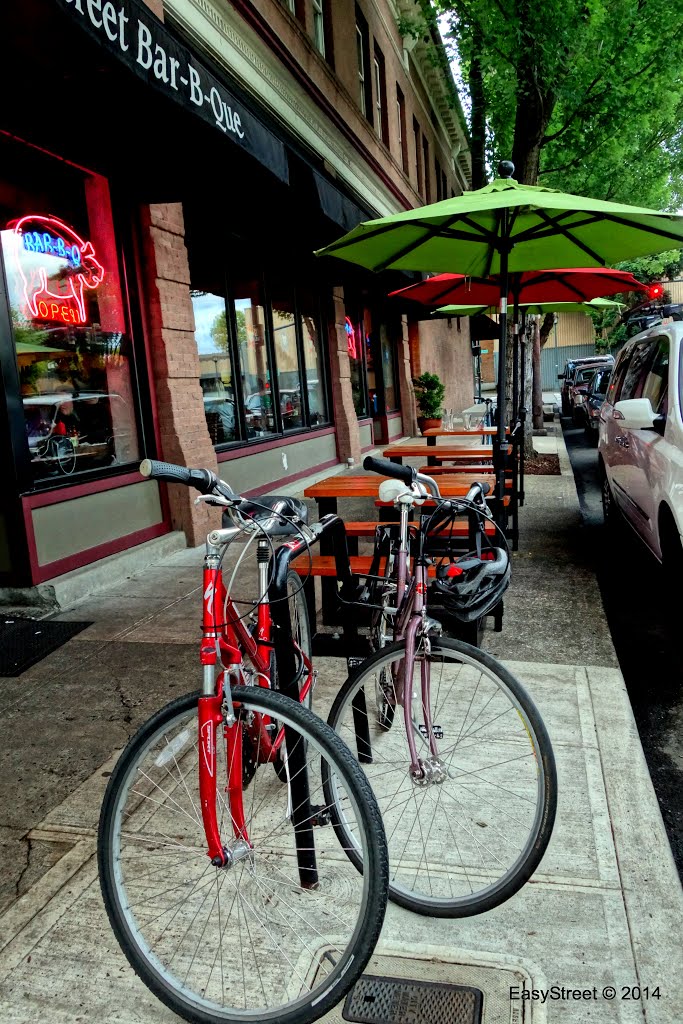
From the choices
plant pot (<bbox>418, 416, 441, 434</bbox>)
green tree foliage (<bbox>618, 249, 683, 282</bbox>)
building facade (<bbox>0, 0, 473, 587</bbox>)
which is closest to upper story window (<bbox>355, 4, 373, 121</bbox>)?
building facade (<bbox>0, 0, 473, 587</bbox>)

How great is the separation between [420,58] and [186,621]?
846 inches

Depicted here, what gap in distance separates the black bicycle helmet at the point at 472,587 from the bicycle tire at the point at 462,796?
0.16 m

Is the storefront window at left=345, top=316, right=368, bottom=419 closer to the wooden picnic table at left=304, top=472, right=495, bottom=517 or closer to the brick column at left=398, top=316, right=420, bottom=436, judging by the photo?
the brick column at left=398, top=316, right=420, bottom=436

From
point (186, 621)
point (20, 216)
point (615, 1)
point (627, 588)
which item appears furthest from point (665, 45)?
point (186, 621)

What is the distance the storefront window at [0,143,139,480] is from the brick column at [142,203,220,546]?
325 millimetres

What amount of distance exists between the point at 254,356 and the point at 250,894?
8576 millimetres

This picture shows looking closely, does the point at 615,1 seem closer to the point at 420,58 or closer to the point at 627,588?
the point at 627,588

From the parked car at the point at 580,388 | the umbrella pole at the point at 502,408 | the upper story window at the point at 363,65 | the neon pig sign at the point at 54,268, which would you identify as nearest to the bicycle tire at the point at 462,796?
the umbrella pole at the point at 502,408

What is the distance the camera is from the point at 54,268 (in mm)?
6477

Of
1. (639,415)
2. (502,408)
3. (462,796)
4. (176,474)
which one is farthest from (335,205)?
(176,474)

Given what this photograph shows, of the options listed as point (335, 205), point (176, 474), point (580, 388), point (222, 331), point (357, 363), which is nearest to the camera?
point (176, 474)

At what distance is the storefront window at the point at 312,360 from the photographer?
41.0 ft

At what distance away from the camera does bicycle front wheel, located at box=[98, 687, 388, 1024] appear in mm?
1984

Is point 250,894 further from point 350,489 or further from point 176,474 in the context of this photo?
point 350,489
